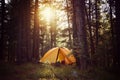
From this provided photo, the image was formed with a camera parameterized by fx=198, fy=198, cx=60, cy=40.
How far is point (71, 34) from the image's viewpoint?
29141 mm

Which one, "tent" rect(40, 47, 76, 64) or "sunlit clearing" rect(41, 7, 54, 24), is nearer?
"tent" rect(40, 47, 76, 64)

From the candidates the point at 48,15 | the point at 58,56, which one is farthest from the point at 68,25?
the point at 58,56

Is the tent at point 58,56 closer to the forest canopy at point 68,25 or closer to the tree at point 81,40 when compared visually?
the forest canopy at point 68,25

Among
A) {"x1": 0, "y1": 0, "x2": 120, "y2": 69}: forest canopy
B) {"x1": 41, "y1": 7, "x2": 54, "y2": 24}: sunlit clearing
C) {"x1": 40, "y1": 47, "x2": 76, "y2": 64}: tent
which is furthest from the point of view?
{"x1": 41, "y1": 7, "x2": 54, "y2": 24}: sunlit clearing

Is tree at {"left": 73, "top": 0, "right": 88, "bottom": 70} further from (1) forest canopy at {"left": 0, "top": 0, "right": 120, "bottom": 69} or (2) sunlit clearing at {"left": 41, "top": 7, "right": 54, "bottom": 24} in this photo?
(2) sunlit clearing at {"left": 41, "top": 7, "right": 54, "bottom": 24}

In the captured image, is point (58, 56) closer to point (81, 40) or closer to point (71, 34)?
point (81, 40)

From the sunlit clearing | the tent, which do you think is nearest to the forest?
the sunlit clearing

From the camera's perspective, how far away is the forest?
10595mm

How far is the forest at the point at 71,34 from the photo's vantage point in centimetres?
1060

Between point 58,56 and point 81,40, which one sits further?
point 58,56

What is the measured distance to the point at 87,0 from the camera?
24969mm

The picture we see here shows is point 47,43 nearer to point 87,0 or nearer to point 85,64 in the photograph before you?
point 87,0

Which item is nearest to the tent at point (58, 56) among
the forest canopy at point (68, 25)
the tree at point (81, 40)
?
the forest canopy at point (68, 25)

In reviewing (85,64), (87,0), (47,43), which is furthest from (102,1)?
(47,43)
